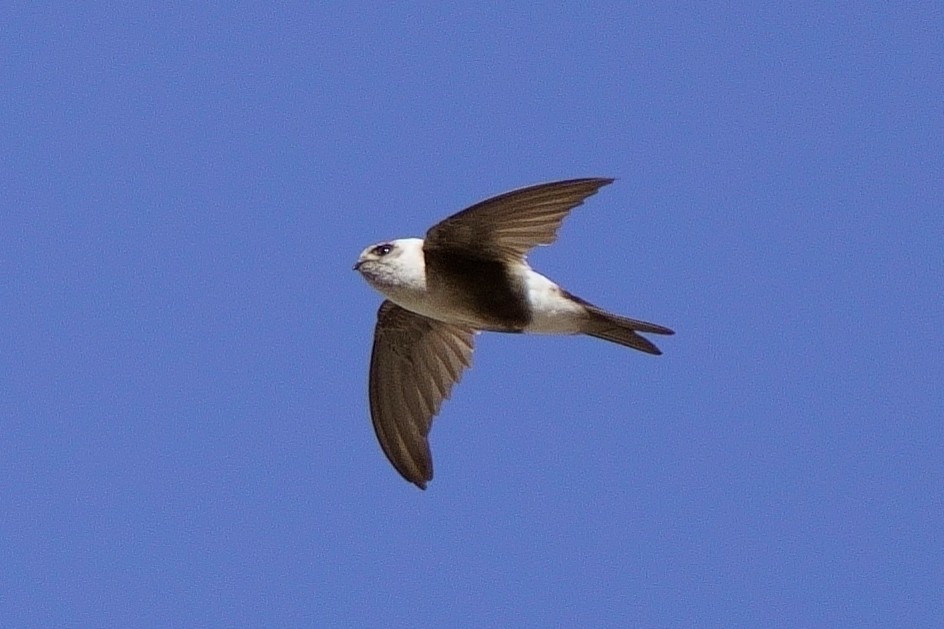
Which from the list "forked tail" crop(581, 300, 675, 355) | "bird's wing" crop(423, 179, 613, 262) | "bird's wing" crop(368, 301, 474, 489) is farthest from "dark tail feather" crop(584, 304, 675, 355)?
"bird's wing" crop(368, 301, 474, 489)

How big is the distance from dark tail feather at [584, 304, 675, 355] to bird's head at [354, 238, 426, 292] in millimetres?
548

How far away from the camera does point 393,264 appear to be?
253 inches

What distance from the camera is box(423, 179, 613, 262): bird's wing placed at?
19.6 ft

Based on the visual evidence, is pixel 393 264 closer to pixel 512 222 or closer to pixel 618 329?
pixel 512 222

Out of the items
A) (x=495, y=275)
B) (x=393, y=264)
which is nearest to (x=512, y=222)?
(x=495, y=275)

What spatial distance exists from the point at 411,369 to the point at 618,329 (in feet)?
3.31

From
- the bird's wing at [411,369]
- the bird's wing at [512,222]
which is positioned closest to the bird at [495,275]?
the bird's wing at [512,222]

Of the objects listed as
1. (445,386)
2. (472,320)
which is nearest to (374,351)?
(445,386)

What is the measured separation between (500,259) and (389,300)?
64cm

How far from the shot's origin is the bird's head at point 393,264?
641cm

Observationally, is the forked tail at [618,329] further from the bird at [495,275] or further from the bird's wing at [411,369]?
the bird's wing at [411,369]

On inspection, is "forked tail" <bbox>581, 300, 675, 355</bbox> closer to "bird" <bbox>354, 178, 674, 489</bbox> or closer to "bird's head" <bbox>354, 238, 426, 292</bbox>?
"bird" <bbox>354, 178, 674, 489</bbox>

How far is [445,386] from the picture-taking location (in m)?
7.11

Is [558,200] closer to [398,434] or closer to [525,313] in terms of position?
[525,313]
